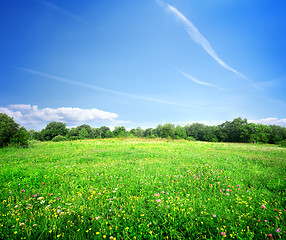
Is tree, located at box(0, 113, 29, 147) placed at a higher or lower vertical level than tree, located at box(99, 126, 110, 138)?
higher

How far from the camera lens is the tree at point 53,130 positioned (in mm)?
72062

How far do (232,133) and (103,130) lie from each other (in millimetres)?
86121

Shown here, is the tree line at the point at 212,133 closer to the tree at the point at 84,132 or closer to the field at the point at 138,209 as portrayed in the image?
the tree at the point at 84,132

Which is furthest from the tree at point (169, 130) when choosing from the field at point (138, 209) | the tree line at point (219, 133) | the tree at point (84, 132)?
the field at point (138, 209)

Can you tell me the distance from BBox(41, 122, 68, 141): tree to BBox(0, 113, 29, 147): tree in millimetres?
65991

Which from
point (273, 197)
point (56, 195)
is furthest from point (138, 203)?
point (273, 197)

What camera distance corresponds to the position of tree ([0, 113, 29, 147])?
48.4 ft

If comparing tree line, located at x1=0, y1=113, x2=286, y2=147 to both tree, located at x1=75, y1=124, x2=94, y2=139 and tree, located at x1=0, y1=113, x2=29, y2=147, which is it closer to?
tree, located at x1=75, y1=124, x2=94, y2=139

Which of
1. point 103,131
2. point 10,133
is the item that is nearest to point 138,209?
point 10,133

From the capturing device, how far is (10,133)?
50.2 feet

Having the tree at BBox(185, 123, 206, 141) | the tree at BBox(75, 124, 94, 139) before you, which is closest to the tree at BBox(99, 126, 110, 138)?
the tree at BBox(75, 124, 94, 139)

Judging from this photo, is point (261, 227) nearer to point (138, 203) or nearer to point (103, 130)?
point (138, 203)

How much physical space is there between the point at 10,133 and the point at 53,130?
67.7 meters

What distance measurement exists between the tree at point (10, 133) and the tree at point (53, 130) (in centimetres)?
6599
